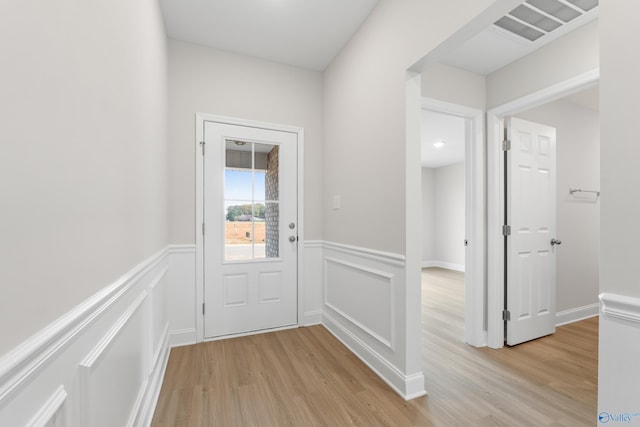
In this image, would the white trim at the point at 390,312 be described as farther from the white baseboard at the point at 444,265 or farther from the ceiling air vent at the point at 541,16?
the white baseboard at the point at 444,265

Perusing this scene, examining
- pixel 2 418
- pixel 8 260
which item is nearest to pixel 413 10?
pixel 8 260

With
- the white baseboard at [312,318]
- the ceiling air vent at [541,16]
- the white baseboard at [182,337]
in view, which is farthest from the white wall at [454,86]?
the white baseboard at [182,337]

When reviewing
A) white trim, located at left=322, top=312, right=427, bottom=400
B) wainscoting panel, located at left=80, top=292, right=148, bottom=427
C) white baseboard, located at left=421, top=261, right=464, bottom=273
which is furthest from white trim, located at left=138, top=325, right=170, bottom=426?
white baseboard, located at left=421, top=261, right=464, bottom=273

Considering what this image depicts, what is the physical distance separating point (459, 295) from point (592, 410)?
8.43 feet

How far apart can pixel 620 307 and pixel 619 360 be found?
0.61 feet

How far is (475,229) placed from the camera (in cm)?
242

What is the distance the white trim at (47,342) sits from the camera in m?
0.45

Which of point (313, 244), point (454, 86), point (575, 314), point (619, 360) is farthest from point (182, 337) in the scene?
point (575, 314)

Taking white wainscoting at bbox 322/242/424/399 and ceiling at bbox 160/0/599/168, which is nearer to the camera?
white wainscoting at bbox 322/242/424/399

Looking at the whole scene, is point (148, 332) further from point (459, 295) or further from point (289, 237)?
point (459, 295)

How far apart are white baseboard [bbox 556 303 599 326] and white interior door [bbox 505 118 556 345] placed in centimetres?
32

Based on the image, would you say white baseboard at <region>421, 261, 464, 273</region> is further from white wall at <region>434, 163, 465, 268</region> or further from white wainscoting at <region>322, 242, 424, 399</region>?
white wainscoting at <region>322, 242, 424, 399</region>

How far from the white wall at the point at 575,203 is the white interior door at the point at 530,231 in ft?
1.06

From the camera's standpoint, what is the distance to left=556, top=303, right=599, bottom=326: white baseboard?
2876 millimetres
